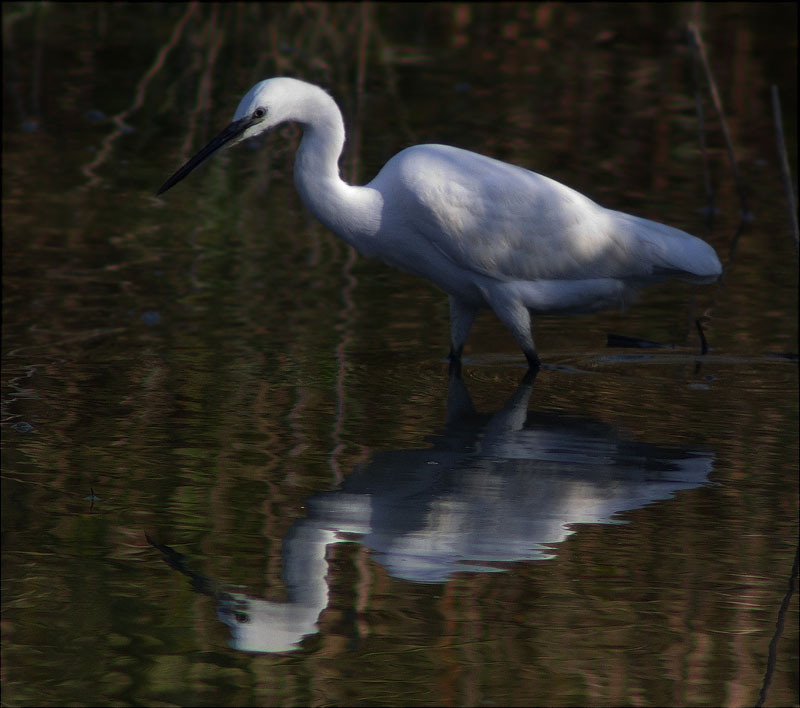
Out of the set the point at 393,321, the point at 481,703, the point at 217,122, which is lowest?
the point at 481,703

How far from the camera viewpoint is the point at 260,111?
18.5 ft

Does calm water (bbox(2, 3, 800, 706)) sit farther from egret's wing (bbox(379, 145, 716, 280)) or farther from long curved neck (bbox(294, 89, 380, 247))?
long curved neck (bbox(294, 89, 380, 247))

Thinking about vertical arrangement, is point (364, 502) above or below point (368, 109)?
below

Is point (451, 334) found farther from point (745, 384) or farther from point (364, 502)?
point (364, 502)

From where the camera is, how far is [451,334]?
619cm

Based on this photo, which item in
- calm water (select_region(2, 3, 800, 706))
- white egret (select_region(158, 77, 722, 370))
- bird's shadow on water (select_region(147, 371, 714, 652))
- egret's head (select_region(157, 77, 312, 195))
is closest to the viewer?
calm water (select_region(2, 3, 800, 706))

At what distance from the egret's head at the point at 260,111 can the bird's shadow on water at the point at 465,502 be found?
1227mm

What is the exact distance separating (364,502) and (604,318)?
8.89 feet

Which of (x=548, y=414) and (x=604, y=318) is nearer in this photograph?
(x=548, y=414)

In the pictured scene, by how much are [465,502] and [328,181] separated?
168cm

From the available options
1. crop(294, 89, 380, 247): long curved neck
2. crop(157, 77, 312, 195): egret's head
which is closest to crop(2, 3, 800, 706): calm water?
crop(294, 89, 380, 247): long curved neck

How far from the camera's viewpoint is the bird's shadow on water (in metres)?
3.93

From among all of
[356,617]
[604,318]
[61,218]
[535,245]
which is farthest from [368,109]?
[356,617]

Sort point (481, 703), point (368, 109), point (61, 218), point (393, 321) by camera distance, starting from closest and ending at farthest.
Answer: point (481, 703) < point (393, 321) < point (61, 218) < point (368, 109)
